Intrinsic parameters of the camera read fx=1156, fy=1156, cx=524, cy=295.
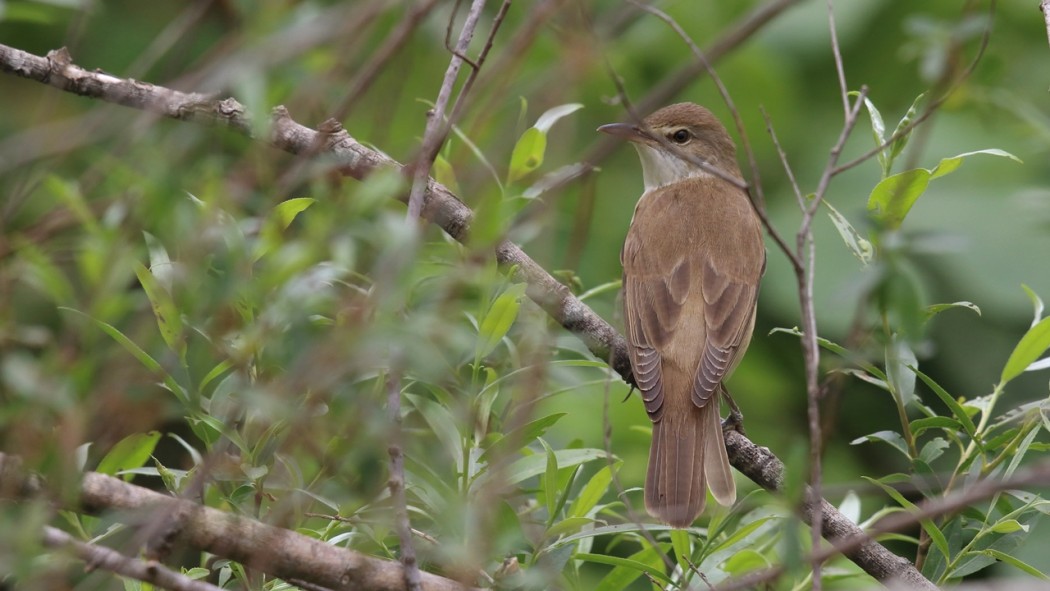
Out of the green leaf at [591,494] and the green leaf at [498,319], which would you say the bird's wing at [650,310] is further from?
the green leaf at [498,319]

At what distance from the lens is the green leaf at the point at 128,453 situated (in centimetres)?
222

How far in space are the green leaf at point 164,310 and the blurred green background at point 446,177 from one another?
0.05 meters

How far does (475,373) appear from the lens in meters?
2.50

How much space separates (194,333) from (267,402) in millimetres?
768

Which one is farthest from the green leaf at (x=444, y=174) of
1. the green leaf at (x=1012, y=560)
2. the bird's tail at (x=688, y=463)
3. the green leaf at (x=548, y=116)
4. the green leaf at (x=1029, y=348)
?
the green leaf at (x=1012, y=560)

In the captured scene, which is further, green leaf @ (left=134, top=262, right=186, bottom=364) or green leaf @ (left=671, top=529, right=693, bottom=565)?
green leaf @ (left=671, top=529, right=693, bottom=565)

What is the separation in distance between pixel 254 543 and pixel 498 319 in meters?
0.75

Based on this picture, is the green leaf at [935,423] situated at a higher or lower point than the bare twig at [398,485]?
higher

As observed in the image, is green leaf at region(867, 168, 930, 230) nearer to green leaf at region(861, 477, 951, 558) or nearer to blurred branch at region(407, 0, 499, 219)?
green leaf at region(861, 477, 951, 558)

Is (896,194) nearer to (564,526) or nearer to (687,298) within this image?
(564,526)

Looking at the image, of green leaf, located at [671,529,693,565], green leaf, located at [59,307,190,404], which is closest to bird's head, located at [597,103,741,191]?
green leaf, located at [671,529,693,565]

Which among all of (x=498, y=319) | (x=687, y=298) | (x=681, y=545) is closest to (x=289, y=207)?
(x=498, y=319)

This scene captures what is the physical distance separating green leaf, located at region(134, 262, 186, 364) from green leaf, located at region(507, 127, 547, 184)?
107 centimetres

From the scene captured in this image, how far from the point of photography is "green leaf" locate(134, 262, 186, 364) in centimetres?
207
